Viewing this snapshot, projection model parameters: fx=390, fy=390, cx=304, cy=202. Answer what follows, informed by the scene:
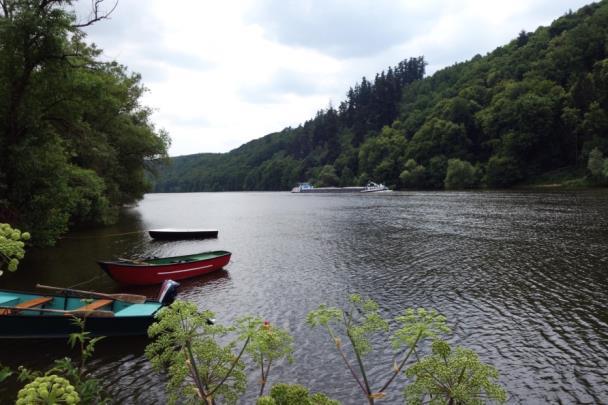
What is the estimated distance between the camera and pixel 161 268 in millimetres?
26641

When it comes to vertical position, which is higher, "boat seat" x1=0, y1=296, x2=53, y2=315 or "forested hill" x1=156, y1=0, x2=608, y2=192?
"forested hill" x1=156, y1=0, x2=608, y2=192

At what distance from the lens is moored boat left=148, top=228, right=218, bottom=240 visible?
47688 millimetres

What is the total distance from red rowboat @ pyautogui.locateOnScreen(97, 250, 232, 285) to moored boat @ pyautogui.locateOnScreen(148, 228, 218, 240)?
61.1ft

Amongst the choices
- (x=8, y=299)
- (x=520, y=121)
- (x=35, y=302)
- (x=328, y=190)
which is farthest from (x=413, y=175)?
(x=8, y=299)

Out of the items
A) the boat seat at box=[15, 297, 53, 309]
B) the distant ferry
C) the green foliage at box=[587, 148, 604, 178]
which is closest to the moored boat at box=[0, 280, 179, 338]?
the boat seat at box=[15, 297, 53, 309]

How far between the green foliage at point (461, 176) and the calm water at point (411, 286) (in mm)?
81247

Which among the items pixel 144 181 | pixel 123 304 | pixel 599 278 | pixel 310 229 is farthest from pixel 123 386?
pixel 144 181

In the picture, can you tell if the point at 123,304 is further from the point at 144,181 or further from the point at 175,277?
the point at 144,181

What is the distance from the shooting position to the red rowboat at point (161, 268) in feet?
83.4

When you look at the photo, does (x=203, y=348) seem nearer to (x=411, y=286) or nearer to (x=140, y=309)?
(x=140, y=309)

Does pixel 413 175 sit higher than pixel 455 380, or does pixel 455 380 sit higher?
pixel 413 175

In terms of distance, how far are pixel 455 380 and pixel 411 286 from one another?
17535 mm

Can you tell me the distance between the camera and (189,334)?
793 cm

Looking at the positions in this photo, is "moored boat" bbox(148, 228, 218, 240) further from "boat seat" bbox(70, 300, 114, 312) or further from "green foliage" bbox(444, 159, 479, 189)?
"green foliage" bbox(444, 159, 479, 189)
